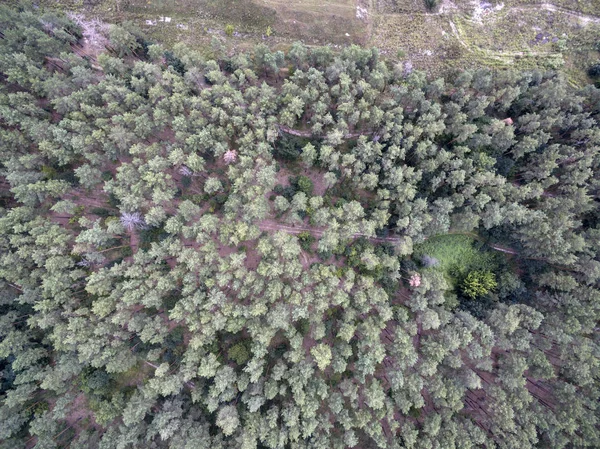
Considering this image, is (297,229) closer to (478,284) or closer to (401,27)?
(478,284)

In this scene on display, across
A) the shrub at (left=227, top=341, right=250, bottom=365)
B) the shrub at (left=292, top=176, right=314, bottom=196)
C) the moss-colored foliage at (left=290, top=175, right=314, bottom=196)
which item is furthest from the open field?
the shrub at (left=227, top=341, right=250, bottom=365)

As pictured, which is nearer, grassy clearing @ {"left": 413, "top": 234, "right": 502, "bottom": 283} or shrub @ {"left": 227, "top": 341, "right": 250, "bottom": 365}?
shrub @ {"left": 227, "top": 341, "right": 250, "bottom": 365}

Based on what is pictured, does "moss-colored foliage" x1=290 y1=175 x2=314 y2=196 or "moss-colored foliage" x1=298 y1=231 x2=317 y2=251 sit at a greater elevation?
"moss-colored foliage" x1=290 y1=175 x2=314 y2=196

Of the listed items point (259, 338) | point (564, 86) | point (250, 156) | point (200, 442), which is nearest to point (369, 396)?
point (259, 338)

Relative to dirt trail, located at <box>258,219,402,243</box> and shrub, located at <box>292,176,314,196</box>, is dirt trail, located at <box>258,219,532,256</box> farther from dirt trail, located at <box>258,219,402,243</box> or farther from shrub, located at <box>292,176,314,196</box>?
shrub, located at <box>292,176,314,196</box>

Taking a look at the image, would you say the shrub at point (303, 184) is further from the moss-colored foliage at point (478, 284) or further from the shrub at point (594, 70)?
the shrub at point (594, 70)

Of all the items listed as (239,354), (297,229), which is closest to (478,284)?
(297,229)

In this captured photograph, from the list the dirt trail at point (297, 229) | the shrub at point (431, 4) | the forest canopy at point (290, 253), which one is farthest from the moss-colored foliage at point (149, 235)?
the shrub at point (431, 4)
